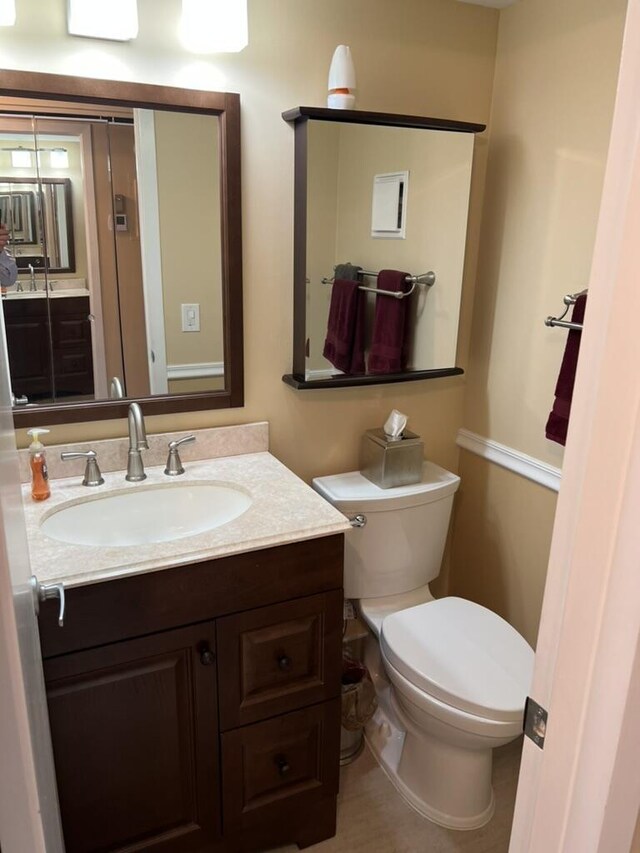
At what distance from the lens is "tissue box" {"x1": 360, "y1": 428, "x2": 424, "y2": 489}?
1958 millimetres

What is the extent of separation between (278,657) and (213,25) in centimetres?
147

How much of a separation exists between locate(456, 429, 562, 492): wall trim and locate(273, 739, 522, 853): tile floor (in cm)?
89

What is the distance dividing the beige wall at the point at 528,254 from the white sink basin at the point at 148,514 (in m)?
0.91

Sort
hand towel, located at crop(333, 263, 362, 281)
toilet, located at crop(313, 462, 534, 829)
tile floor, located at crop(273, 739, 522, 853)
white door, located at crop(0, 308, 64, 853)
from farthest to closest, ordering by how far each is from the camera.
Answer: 1. hand towel, located at crop(333, 263, 362, 281)
2. tile floor, located at crop(273, 739, 522, 853)
3. toilet, located at crop(313, 462, 534, 829)
4. white door, located at crop(0, 308, 64, 853)

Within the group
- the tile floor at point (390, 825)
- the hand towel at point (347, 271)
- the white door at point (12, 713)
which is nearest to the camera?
the white door at point (12, 713)

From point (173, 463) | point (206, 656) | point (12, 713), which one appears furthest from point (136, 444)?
point (12, 713)

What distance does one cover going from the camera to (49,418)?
1684 mm

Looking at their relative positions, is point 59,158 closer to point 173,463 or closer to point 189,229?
point 189,229

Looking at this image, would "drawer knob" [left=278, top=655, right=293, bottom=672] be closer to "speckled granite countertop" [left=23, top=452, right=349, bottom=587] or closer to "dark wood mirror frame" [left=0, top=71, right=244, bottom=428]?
"speckled granite countertop" [left=23, top=452, right=349, bottom=587]

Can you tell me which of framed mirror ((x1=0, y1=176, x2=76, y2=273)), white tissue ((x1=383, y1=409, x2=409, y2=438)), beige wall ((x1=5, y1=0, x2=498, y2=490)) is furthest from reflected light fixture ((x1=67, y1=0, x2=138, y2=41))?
white tissue ((x1=383, y1=409, x2=409, y2=438))

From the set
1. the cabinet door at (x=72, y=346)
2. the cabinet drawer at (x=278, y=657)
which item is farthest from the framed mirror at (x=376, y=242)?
the cabinet drawer at (x=278, y=657)

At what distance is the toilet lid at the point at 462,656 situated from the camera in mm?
1604

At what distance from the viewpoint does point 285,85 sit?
5.74 feet

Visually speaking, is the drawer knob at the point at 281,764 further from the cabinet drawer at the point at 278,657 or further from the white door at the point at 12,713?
the white door at the point at 12,713
